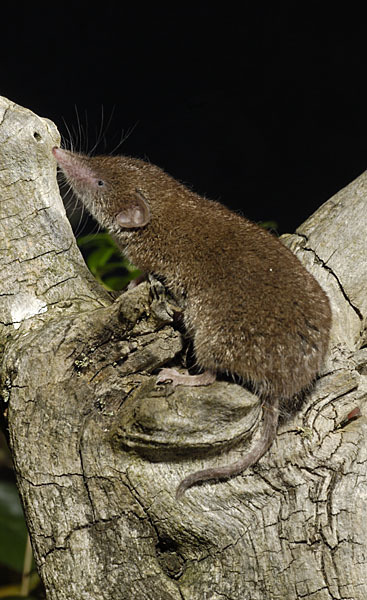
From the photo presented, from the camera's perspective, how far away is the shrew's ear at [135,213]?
2812mm

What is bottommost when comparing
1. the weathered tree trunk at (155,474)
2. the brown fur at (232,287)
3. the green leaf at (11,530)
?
the green leaf at (11,530)

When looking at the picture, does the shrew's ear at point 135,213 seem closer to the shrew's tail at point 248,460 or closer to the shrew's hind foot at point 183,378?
the shrew's hind foot at point 183,378

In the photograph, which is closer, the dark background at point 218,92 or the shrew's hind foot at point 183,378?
the shrew's hind foot at point 183,378

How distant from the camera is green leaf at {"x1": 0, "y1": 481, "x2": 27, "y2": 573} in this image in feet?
11.0

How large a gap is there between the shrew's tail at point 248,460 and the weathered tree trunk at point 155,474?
0.15ft

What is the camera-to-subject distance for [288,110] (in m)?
4.88

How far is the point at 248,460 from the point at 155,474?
0.32 meters

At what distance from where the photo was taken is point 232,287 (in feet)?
8.05

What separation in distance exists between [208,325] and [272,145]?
283 cm

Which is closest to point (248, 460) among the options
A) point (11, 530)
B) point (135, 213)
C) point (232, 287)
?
point (232, 287)

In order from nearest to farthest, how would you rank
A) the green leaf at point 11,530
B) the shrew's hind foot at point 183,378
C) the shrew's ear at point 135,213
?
the shrew's hind foot at point 183,378, the shrew's ear at point 135,213, the green leaf at point 11,530

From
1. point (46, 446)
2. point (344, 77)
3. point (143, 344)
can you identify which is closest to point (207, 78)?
point (344, 77)

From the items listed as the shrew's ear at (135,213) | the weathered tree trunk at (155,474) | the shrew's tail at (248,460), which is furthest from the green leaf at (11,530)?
the shrew's ear at (135,213)

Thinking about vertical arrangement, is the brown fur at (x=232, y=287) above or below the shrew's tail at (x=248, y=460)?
above
